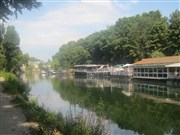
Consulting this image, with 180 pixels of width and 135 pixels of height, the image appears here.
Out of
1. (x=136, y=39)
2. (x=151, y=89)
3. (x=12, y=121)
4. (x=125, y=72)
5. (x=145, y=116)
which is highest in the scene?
(x=136, y=39)

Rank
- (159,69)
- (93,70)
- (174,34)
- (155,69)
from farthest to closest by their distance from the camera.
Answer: (93,70) → (174,34) → (155,69) → (159,69)

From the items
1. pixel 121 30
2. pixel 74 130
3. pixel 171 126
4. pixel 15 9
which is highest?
pixel 121 30

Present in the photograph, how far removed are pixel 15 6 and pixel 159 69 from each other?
1564 inches

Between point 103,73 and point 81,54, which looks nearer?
point 103,73

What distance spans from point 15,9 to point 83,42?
4083 inches

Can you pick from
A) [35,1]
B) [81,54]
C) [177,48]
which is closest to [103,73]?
[177,48]

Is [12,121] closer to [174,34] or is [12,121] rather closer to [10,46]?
[174,34]

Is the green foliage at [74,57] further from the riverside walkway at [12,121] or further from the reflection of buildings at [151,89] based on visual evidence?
the riverside walkway at [12,121]

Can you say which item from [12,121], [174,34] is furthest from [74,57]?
[12,121]

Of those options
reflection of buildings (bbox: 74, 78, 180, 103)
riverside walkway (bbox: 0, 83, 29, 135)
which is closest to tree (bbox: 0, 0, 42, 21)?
riverside walkway (bbox: 0, 83, 29, 135)

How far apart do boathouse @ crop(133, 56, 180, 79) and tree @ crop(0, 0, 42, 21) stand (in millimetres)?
34571

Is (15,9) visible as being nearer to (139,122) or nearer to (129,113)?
(139,122)

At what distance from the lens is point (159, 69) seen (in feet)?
163

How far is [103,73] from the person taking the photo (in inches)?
3120
